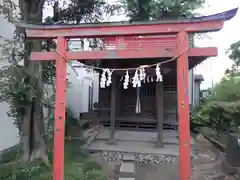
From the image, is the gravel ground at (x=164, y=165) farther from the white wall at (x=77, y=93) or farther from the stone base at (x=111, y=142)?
the white wall at (x=77, y=93)

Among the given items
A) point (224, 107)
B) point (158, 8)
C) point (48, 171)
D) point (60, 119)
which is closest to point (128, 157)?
point (48, 171)

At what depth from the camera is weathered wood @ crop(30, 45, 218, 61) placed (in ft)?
13.9

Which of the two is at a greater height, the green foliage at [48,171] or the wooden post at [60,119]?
the wooden post at [60,119]

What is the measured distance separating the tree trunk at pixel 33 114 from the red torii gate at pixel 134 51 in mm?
1784

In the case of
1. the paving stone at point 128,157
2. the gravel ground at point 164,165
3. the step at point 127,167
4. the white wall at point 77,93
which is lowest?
the gravel ground at point 164,165

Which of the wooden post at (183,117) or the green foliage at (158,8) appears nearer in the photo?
the wooden post at (183,117)

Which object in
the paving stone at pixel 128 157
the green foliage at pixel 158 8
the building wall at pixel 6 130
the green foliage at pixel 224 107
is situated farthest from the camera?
the green foliage at pixel 158 8

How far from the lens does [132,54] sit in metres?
4.43

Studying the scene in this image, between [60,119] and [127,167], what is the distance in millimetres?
3066

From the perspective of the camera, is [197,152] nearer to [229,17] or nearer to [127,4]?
[229,17]

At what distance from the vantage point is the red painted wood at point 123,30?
427 centimetres

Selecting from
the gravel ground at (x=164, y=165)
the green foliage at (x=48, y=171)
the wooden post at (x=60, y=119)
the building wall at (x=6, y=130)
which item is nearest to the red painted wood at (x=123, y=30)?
the wooden post at (x=60, y=119)

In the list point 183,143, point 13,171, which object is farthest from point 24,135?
point 183,143

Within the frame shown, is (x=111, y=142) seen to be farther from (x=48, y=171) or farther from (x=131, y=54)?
(x=131, y=54)
